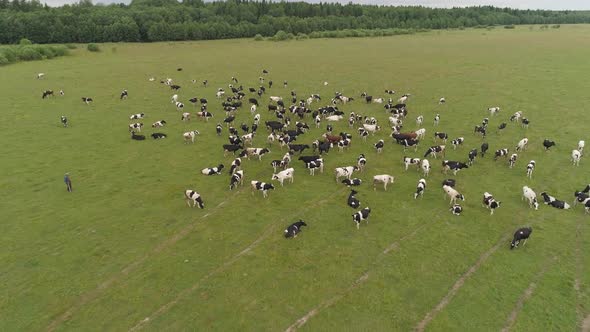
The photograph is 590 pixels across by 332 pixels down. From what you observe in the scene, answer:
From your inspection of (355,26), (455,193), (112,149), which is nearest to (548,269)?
(455,193)

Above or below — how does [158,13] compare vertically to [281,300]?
above

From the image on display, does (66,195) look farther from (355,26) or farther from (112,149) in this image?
(355,26)

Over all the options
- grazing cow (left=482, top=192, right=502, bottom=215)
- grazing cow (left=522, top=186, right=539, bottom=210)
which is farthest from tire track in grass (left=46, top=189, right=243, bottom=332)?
grazing cow (left=522, top=186, right=539, bottom=210)

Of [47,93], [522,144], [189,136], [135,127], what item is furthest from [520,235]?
[47,93]

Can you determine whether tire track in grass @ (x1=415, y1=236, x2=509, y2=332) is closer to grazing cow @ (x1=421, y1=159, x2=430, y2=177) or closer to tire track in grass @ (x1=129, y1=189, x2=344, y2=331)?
grazing cow @ (x1=421, y1=159, x2=430, y2=177)

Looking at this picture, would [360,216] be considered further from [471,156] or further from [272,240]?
[471,156]

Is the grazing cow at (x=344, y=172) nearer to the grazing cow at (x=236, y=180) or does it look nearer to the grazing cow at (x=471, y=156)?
the grazing cow at (x=236, y=180)
